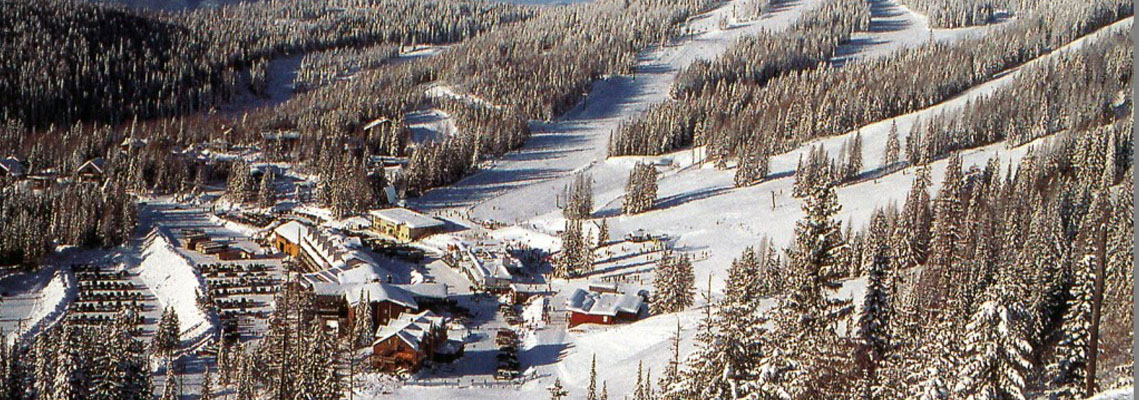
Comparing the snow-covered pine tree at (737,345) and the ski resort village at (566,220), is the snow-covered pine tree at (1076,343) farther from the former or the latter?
the snow-covered pine tree at (737,345)

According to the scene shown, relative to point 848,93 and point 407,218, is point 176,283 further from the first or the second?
point 848,93

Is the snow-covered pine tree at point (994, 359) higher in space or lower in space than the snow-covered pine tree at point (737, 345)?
lower

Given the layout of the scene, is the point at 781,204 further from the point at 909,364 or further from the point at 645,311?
the point at 909,364

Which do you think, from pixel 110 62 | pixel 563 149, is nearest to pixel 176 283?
pixel 563 149

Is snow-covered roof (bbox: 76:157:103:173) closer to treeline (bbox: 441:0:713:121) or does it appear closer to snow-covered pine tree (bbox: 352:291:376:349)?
snow-covered pine tree (bbox: 352:291:376:349)

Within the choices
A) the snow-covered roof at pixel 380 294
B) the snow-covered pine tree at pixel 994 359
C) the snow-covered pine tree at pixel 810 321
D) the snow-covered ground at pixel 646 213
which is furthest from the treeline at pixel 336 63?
the snow-covered pine tree at pixel 810 321

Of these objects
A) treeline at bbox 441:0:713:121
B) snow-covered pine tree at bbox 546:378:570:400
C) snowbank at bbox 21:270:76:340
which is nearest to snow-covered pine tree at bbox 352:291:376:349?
snow-covered pine tree at bbox 546:378:570:400
